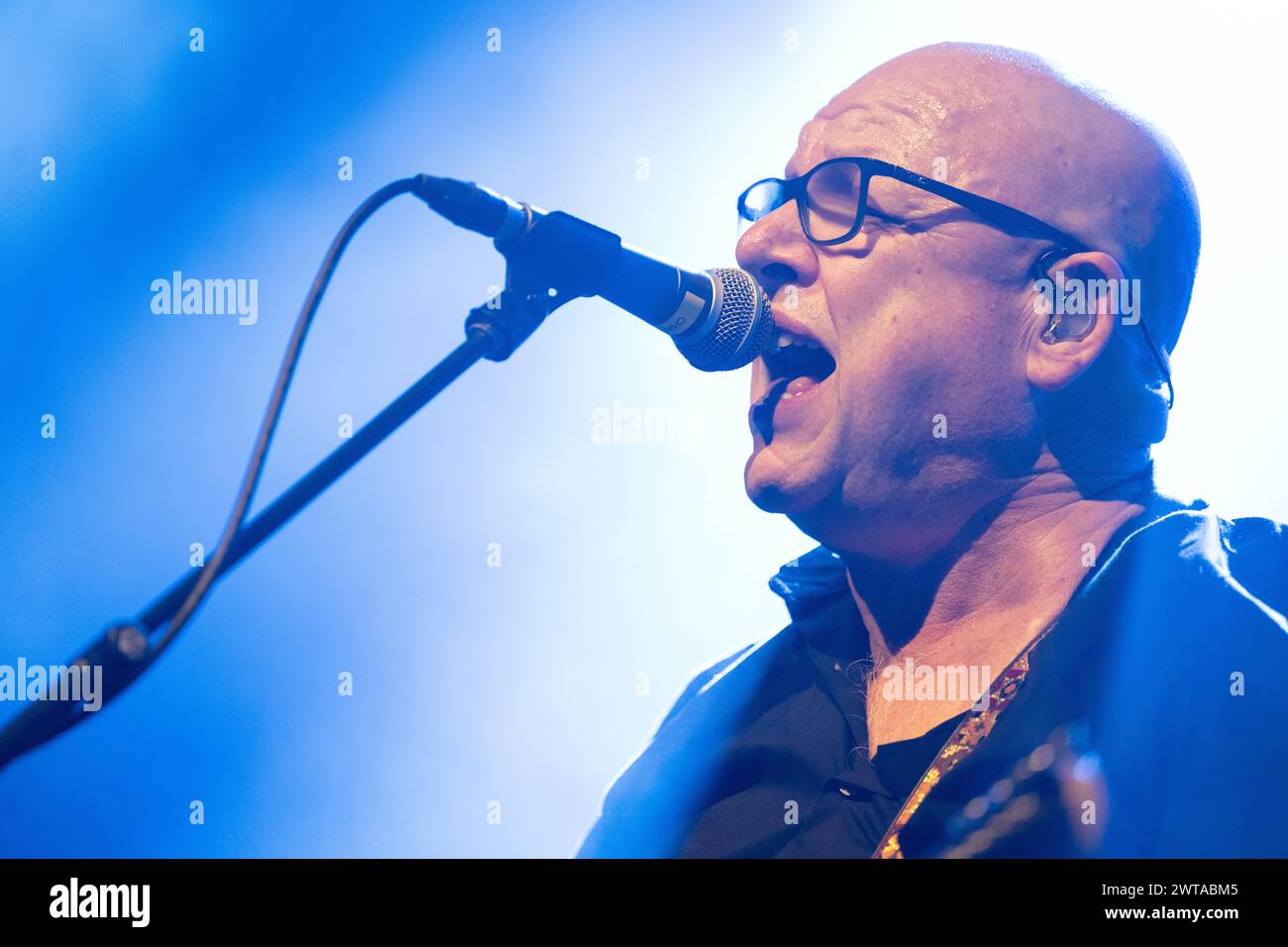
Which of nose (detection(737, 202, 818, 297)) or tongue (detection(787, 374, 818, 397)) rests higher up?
nose (detection(737, 202, 818, 297))

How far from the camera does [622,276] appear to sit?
1.46 meters

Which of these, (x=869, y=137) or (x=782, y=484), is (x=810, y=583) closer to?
(x=782, y=484)

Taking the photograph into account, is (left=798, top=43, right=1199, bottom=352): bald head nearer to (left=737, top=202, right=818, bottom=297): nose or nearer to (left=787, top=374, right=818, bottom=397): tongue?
(left=737, top=202, right=818, bottom=297): nose

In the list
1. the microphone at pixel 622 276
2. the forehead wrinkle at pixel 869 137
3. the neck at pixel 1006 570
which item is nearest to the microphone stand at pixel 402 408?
the microphone at pixel 622 276

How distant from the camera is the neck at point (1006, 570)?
5.82ft

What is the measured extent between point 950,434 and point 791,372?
0.27 metres

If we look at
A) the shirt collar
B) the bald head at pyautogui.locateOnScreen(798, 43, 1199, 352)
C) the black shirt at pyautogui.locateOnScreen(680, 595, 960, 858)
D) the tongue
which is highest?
the bald head at pyautogui.locateOnScreen(798, 43, 1199, 352)

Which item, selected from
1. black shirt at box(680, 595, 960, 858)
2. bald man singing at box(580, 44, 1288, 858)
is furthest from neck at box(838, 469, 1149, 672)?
black shirt at box(680, 595, 960, 858)

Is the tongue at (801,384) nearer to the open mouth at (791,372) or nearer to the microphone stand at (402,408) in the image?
the open mouth at (791,372)

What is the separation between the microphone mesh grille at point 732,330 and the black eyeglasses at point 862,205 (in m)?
0.32

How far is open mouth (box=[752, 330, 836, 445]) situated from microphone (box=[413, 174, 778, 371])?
0.62 feet

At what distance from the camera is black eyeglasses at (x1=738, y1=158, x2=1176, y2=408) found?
5.89ft
